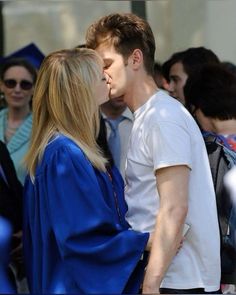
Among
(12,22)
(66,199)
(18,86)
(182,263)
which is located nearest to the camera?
(66,199)

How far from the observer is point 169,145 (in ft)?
8.90

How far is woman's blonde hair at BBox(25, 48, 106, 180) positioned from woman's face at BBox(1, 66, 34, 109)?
2.17 meters

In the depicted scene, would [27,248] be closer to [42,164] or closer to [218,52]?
[42,164]

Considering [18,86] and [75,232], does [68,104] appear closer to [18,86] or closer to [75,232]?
[75,232]

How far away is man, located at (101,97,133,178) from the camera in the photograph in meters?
4.54

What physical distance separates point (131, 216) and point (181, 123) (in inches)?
16.2

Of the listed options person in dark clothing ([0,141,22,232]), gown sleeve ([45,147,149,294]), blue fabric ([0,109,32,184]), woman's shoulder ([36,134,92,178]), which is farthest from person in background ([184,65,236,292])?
blue fabric ([0,109,32,184])

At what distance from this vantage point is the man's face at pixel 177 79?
452 centimetres

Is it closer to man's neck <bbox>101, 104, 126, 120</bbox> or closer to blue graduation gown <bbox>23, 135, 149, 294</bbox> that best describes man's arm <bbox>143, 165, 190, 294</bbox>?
blue graduation gown <bbox>23, 135, 149, 294</bbox>

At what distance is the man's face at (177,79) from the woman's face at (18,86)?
952mm

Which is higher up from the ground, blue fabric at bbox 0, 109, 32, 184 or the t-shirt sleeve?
the t-shirt sleeve

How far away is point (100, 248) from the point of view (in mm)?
2652

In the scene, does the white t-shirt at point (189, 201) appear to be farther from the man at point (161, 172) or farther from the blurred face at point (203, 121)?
the blurred face at point (203, 121)

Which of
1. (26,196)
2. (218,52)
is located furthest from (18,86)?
(26,196)
